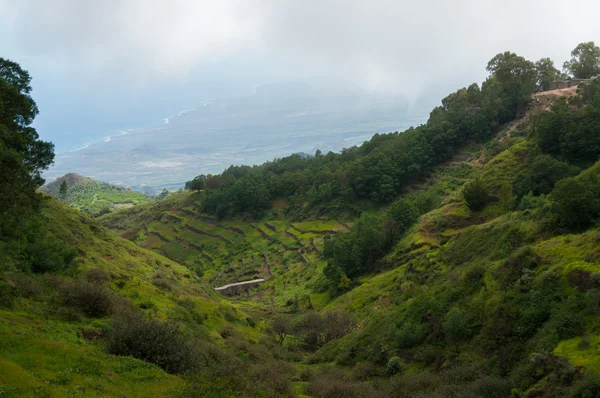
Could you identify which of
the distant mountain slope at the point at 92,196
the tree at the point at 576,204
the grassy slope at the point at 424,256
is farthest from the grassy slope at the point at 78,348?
the distant mountain slope at the point at 92,196

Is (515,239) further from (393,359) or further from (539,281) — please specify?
(393,359)

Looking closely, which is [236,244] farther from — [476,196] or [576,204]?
[576,204]

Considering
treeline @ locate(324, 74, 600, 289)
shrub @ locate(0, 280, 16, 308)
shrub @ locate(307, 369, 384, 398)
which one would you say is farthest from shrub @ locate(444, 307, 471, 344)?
shrub @ locate(0, 280, 16, 308)

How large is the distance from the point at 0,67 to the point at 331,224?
4197cm

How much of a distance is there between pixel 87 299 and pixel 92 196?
113607mm

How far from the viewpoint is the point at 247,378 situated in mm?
10602

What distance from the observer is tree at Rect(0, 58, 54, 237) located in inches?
459

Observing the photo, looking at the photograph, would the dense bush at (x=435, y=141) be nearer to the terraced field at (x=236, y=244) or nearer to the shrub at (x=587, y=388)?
the terraced field at (x=236, y=244)

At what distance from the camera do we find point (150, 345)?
11570 millimetres

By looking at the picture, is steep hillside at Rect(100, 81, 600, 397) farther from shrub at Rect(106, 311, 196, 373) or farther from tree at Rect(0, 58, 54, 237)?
tree at Rect(0, 58, 54, 237)

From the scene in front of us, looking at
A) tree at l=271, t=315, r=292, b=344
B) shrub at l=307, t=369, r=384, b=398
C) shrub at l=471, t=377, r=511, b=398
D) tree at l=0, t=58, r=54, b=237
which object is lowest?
tree at l=271, t=315, r=292, b=344

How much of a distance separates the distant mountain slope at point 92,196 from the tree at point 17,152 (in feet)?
295

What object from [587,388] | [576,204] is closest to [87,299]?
[587,388]

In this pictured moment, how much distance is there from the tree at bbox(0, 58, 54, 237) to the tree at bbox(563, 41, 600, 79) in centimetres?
5888
